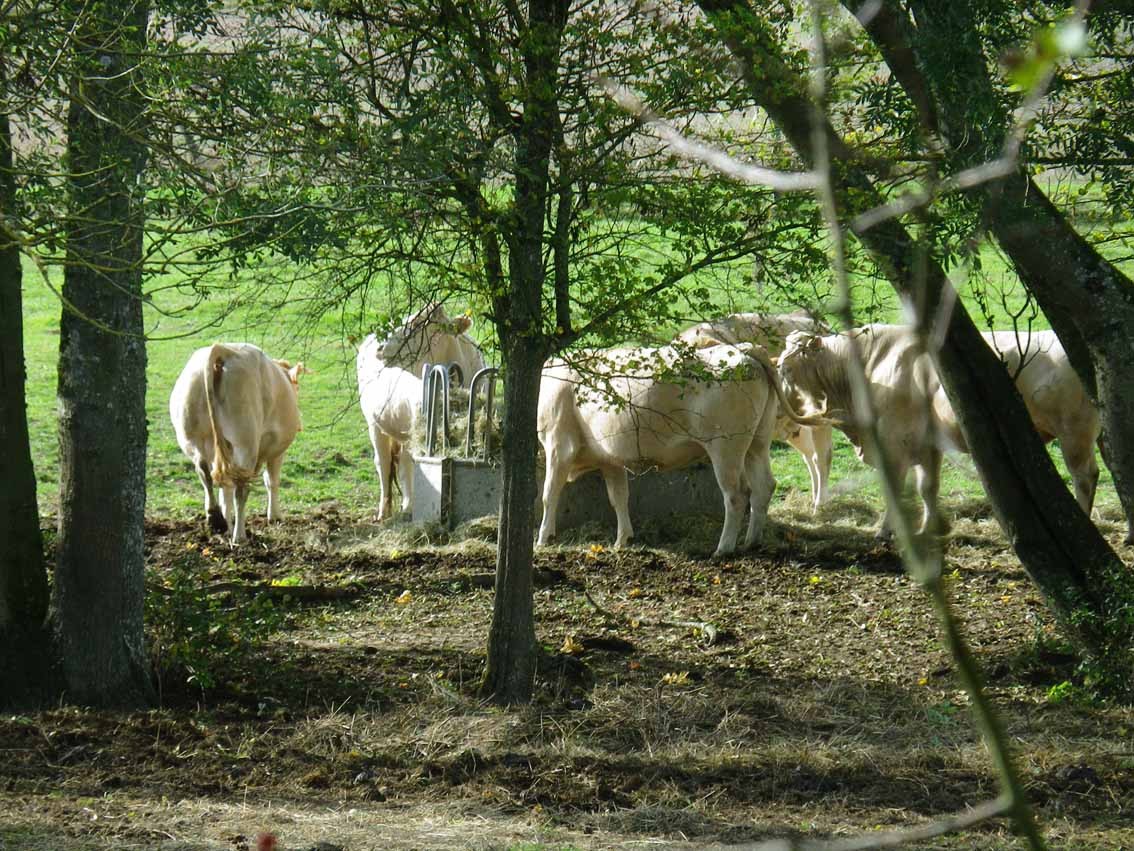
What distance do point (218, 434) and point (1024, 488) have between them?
714 cm

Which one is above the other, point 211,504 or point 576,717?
point 211,504

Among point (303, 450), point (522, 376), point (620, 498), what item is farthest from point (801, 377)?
point (303, 450)

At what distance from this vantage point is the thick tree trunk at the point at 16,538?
657 cm

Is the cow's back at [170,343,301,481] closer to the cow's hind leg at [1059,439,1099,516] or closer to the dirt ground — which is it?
the dirt ground

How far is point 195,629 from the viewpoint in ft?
23.7

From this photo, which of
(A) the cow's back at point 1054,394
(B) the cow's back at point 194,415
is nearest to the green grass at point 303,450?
(B) the cow's back at point 194,415

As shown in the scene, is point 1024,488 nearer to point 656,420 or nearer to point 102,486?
point 656,420

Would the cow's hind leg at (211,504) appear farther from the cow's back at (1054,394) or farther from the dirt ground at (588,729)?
the cow's back at (1054,394)

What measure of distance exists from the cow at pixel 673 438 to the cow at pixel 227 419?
2.62 meters

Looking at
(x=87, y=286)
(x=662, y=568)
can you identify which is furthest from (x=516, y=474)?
(x=662, y=568)

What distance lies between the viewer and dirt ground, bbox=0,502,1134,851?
5.39 m

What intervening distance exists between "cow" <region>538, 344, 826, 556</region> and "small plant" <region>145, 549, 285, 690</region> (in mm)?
4321

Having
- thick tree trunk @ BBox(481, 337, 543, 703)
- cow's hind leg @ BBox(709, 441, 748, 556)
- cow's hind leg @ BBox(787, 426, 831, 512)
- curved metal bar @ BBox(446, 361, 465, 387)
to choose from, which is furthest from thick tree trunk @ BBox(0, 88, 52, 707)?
cow's hind leg @ BBox(787, 426, 831, 512)

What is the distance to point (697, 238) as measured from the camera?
6832 mm
